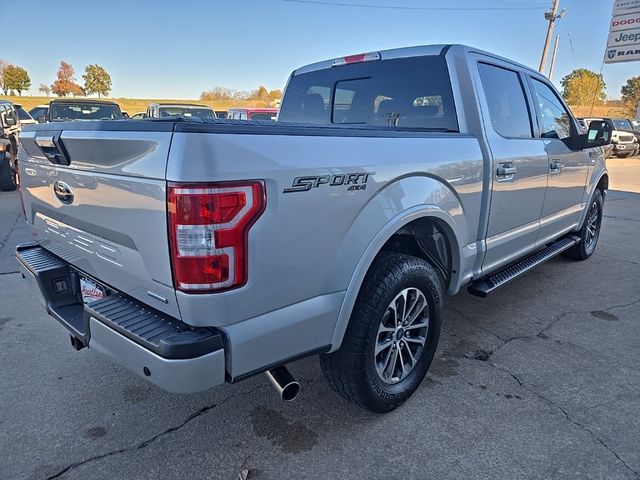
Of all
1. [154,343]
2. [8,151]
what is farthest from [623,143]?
[154,343]

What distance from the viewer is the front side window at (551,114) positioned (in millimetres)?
3930

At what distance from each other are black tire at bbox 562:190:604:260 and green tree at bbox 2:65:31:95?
91.1m

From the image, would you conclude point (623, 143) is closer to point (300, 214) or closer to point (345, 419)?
point (345, 419)

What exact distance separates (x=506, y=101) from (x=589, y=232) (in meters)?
3.07

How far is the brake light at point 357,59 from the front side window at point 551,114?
60.0 inches

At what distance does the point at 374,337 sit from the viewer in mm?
2270

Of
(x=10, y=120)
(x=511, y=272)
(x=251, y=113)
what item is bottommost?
(x=511, y=272)

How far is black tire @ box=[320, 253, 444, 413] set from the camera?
87.8 inches

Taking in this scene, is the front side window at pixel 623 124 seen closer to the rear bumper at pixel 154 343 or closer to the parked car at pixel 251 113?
the parked car at pixel 251 113

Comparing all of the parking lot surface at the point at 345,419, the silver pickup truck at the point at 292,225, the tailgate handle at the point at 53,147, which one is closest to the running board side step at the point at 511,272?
the silver pickup truck at the point at 292,225

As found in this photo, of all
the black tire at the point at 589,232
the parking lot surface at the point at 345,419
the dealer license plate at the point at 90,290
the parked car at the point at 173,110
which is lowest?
the parking lot surface at the point at 345,419

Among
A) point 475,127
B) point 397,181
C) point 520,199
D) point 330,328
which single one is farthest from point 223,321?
point 520,199

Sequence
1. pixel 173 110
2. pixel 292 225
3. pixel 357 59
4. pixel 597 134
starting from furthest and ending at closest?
pixel 173 110 < pixel 597 134 < pixel 357 59 < pixel 292 225

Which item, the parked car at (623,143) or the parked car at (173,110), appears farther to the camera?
the parked car at (623,143)
